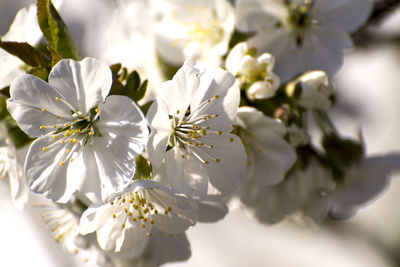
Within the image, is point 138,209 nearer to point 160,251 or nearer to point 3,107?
point 160,251

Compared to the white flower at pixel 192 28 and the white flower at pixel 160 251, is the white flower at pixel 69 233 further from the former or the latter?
the white flower at pixel 192 28

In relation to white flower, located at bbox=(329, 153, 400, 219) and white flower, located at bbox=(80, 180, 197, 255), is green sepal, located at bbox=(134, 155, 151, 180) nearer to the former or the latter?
white flower, located at bbox=(80, 180, 197, 255)

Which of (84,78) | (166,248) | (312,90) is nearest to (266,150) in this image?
(312,90)

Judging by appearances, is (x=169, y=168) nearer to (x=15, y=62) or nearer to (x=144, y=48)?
(x=15, y=62)

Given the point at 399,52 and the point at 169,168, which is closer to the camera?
the point at 169,168

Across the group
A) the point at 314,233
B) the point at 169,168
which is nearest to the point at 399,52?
the point at 314,233

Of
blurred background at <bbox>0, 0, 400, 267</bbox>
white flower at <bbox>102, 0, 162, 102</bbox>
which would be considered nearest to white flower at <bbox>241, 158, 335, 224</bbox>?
white flower at <bbox>102, 0, 162, 102</bbox>
